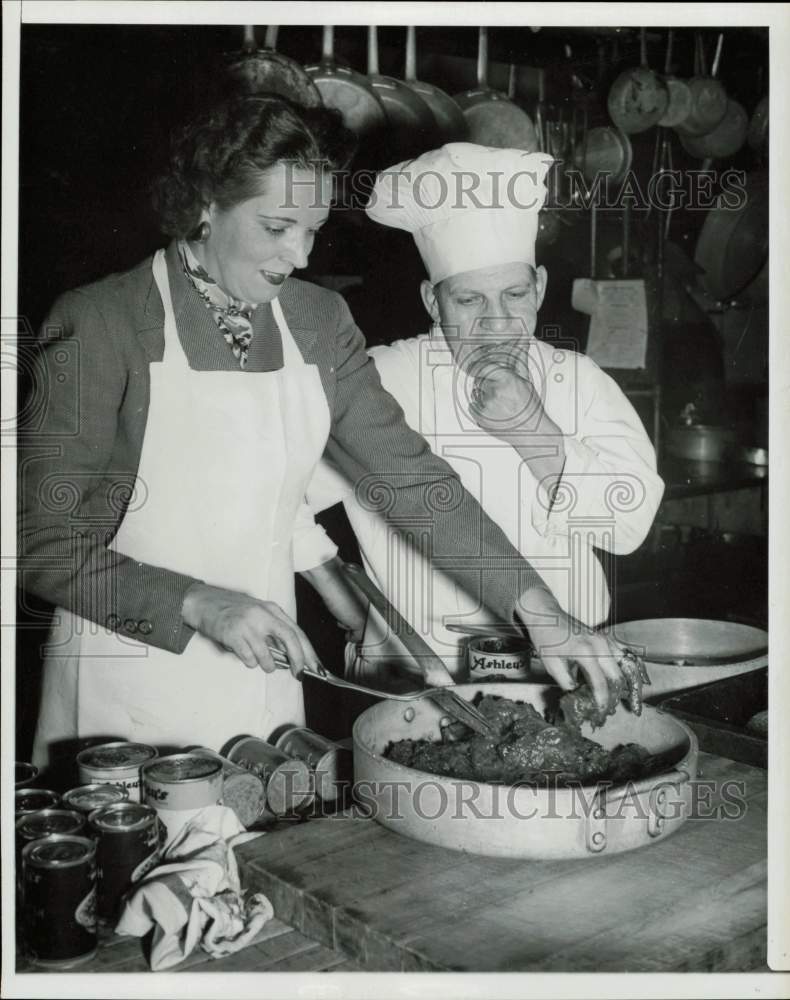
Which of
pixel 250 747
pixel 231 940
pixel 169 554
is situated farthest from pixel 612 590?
pixel 231 940

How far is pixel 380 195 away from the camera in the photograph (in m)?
2.10

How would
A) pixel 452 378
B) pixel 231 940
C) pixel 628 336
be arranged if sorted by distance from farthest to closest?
pixel 628 336 → pixel 452 378 → pixel 231 940

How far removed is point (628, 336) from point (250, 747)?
106 inches

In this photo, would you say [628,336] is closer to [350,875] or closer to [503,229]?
[503,229]

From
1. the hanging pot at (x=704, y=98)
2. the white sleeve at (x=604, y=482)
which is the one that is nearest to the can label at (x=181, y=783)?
the white sleeve at (x=604, y=482)

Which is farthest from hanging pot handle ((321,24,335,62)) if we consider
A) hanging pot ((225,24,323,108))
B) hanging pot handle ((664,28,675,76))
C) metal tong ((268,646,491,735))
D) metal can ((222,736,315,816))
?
metal can ((222,736,315,816))

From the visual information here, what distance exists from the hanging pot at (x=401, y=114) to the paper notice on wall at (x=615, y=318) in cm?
119

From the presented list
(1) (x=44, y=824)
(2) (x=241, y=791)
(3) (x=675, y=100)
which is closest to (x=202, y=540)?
(2) (x=241, y=791)

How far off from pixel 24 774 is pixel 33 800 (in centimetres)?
15

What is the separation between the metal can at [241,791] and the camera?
4.24 feet

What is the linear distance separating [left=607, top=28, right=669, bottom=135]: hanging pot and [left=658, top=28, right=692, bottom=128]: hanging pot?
0.06 m

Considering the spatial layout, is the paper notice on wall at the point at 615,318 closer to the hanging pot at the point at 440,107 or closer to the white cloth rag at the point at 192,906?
the hanging pot at the point at 440,107

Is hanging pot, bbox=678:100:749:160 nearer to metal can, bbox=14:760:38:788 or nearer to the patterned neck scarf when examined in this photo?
the patterned neck scarf

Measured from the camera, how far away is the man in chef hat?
2084 mm
